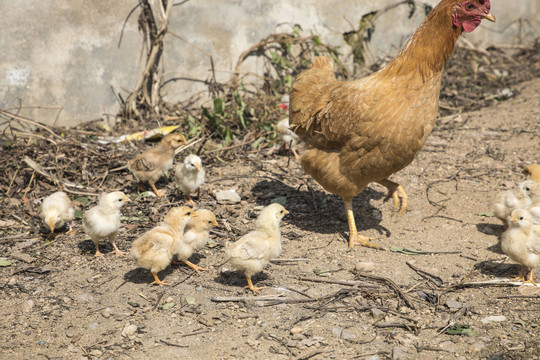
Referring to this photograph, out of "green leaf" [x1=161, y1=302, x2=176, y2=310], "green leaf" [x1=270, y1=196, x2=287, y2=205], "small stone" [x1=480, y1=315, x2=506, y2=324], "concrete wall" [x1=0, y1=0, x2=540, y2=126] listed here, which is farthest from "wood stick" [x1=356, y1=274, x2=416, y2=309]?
"concrete wall" [x1=0, y1=0, x2=540, y2=126]

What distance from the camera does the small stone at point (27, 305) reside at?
412 centimetres

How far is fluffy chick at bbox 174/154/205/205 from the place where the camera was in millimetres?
5535

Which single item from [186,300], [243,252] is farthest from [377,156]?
[186,300]

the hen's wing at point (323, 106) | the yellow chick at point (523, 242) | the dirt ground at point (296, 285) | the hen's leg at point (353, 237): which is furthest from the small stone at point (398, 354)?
the hen's wing at point (323, 106)

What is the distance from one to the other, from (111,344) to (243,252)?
3.81ft

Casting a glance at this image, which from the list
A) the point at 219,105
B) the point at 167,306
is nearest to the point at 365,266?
the point at 167,306

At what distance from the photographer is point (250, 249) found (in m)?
4.07

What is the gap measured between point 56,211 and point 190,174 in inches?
54.5

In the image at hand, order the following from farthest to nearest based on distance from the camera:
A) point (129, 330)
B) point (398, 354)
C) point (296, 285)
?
point (296, 285)
point (129, 330)
point (398, 354)

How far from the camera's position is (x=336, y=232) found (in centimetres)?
531

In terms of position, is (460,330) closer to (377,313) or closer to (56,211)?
(377,313)

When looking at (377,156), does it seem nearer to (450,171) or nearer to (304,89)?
(304,89)

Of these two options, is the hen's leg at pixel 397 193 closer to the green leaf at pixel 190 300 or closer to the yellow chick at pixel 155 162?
the green leaf at pixel 190 300

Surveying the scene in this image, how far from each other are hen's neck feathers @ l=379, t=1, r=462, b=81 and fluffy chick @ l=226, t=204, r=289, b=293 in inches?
67.0
